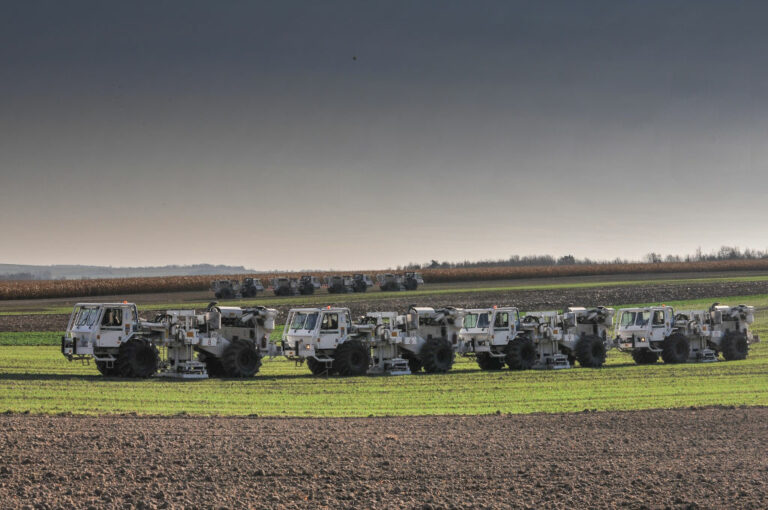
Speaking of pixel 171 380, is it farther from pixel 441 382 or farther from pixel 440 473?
pixel 440 473

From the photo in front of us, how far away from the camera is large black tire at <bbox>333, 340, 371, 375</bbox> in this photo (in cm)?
3105

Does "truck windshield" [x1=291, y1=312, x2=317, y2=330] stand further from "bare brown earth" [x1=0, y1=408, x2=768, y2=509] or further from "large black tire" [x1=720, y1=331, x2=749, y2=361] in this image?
"large black tire" [x1=720, y1=331, x2=749, y2=361]

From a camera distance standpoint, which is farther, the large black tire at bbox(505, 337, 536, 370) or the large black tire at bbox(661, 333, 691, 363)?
the large black tire at bbox(661, 333, 691, 363)

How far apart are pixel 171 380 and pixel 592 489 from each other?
60.6ft

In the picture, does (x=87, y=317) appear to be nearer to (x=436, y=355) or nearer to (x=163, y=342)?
(x=163, y=342)

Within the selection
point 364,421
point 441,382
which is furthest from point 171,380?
point 364,421

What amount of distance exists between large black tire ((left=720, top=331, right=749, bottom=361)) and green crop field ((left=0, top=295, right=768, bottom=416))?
3.15 meters

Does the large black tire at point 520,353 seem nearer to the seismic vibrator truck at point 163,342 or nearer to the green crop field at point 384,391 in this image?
the green crop field at point 384,391

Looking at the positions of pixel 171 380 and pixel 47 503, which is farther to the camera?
pixel 171 380

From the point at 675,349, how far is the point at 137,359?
826 inches

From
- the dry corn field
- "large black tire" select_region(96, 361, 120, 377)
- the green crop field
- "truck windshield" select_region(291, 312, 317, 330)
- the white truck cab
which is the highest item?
the dry corn field

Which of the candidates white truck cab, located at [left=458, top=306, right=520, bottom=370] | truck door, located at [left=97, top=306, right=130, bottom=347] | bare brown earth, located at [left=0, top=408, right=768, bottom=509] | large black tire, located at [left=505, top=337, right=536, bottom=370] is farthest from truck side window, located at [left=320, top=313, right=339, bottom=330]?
bare brown earth, located at [left=0, top=408, right=768, bottom=509]

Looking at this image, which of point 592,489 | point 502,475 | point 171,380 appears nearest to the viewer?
point 592,489

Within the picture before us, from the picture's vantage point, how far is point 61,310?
69000 millimetres
